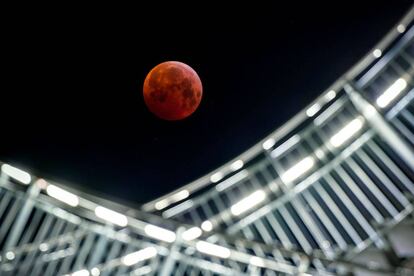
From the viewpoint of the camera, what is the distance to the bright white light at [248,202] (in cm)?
349

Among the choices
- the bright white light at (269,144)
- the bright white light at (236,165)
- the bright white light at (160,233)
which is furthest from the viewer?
the bright white light at (236,165)

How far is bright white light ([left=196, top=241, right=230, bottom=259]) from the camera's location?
303 centimetres

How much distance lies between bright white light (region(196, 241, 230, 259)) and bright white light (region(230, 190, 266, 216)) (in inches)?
23.1

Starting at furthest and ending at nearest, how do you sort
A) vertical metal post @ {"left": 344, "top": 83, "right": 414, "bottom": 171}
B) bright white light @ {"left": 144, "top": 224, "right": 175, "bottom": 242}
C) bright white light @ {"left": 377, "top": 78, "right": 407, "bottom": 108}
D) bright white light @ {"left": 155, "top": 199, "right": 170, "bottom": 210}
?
1. bright white light @ {"left": 155, "top": 199, "right": 170, "bottom": 210}
2. bright white light @ {"left": 144, "top": 224, "right": 175, "bottom": 242}
3. bright white light @ {"left": 377, "top": 78, "right": 407, "bottom": 108}
4. vertical metal post @ {"left": 344, "top": 83, "right": 414, "bottom": 171}

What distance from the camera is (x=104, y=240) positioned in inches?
121

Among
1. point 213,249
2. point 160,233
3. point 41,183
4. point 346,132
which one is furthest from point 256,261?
point 41,183

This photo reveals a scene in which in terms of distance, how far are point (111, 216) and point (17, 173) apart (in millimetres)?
802

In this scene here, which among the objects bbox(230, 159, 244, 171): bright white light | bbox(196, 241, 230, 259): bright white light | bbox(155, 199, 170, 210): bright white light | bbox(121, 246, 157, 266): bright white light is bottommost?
bbox(196, 241, 230, 259): bright white light

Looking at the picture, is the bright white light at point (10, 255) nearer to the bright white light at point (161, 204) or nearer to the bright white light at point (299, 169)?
the bright white light at point (161, 204)

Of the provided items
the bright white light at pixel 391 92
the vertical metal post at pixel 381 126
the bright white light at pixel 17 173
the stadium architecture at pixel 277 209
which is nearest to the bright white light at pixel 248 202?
the stadium architecture at pixel 277 209

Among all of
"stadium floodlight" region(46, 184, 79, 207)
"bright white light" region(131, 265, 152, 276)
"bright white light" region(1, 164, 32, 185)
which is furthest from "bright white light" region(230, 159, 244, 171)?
"bright white light" region(1, 164, 32, 185)

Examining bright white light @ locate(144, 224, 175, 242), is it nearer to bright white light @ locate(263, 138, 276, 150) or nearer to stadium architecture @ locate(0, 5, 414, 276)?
stadium architecture @ locate(0, 5, 414, 276)

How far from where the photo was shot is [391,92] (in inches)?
108

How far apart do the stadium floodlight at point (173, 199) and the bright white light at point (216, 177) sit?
0.28 meters
